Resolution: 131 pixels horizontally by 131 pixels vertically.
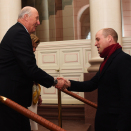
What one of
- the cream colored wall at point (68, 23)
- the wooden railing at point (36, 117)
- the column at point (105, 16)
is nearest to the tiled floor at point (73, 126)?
the column at point (105, 16)

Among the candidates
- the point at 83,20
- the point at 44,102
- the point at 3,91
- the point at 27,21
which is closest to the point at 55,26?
the point at 83,20

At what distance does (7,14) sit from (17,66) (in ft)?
10.2

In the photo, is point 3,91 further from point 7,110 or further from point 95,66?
point 95,66

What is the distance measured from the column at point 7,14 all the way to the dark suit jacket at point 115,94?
3.24 meters

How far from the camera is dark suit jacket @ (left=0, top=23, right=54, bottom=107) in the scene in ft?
6.52

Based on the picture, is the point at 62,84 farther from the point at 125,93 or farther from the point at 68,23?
the point at 68,23

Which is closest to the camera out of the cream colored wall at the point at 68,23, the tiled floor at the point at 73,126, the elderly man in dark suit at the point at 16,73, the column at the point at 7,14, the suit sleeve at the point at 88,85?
the elderly man in dark suit at the point at 16,73

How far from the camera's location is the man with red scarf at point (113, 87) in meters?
1.85

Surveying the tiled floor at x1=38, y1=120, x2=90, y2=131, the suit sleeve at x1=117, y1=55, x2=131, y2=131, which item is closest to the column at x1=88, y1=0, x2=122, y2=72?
the tiled floor at x1=38, y1=120, x2=90, y2=131

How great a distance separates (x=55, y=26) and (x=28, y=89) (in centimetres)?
455

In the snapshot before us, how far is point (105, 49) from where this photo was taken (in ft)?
7.21

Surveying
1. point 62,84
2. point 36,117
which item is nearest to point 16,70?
point 36,117

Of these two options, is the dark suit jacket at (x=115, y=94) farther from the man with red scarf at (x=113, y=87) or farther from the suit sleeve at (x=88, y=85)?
the suit sleeve at (x=88, y=85)

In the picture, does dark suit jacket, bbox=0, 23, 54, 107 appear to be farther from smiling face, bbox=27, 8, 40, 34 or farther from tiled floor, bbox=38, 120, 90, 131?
tiled floor, bbox=38, 120, 90, 131
